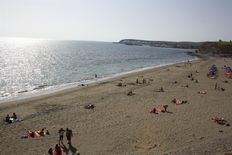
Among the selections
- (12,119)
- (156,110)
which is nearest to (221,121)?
(156,110)

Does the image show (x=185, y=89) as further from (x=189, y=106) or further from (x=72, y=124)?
(x=72, y=124)

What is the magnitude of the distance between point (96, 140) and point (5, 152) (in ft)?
17.3

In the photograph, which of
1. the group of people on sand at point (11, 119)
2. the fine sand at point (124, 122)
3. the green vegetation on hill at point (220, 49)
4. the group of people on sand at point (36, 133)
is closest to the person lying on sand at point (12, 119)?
the group of people on sand at point (11, 119)

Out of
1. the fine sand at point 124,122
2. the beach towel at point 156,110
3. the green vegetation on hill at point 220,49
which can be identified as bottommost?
the fine sand at point 124,122

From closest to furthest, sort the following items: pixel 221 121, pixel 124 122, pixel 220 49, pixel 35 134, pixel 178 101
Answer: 1. pixel 35 134
2. pixel 221 121
3. pixel 124 122
4. pixel 178 101
5. pixel 220 49

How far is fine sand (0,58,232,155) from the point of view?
17.3m

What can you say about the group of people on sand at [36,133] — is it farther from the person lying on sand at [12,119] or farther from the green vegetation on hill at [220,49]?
the green vegetation on hill at [220,49]

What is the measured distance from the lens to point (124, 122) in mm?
22688

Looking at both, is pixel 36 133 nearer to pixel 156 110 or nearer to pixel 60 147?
pixel 60 147

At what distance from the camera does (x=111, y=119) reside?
23.6 metres

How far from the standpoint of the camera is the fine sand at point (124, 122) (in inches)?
681

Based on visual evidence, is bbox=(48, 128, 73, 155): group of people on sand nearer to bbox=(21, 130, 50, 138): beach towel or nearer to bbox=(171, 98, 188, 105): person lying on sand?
bbox=(21, 130, 50, 138): beach towel

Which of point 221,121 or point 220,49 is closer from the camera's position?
point 221,121

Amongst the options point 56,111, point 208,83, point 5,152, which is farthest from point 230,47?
→ point 5,152
